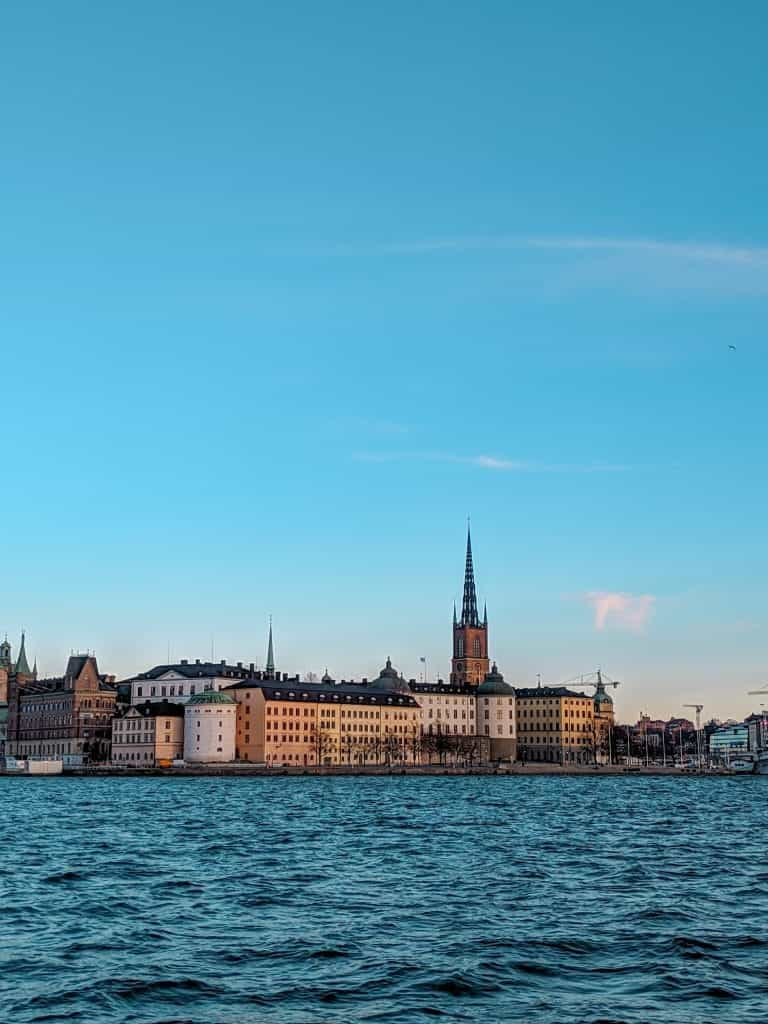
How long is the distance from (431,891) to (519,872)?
5419mm

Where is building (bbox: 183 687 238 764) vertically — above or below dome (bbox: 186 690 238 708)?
below

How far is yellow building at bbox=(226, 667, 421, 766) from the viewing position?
172250 mm

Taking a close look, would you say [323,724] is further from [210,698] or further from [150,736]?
[150,736]

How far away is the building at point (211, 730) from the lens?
547 feet

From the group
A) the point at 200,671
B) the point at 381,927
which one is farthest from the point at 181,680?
the point at 381,927

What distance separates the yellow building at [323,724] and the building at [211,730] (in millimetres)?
4916

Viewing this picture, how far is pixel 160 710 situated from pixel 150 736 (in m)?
3.75

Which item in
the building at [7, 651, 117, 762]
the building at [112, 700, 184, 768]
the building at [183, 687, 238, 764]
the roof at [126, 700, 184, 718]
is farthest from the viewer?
the building at [7, 651, 117, 762]

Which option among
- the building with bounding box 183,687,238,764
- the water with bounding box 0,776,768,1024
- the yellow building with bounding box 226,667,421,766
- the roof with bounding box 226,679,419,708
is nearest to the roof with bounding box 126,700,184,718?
the building with bounding box 183,687,238,764

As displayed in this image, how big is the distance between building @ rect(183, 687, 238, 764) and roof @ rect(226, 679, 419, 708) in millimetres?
6943

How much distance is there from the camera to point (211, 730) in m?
167

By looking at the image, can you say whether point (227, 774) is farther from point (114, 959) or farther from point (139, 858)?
point (114, 959)

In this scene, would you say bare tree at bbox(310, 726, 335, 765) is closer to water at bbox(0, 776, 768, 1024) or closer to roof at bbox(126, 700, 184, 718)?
roof at bbox(126, 700, 184, 718)

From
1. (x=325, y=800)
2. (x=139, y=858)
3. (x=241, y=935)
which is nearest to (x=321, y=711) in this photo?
(x=325, y=800)
